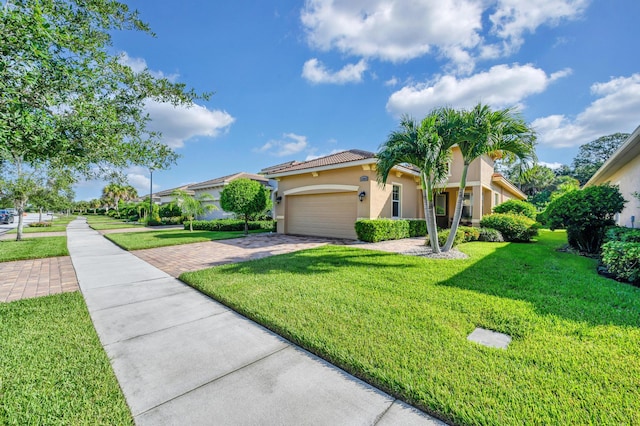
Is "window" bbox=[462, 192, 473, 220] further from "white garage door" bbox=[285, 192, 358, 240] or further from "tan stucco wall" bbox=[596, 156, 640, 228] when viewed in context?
"white garage door" bbox=[285, 192, 358, 240]

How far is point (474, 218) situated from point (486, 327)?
1333 cm

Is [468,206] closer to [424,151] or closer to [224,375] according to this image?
[424,151]

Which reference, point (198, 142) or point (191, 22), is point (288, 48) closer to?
point (191, 22)

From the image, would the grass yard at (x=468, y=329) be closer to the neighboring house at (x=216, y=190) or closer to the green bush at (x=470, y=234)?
the green bush at (x=470, y=234)

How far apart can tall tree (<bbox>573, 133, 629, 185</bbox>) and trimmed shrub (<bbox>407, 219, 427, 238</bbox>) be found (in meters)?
50.1

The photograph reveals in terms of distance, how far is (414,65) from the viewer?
11.1 m

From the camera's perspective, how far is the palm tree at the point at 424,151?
7508 mm

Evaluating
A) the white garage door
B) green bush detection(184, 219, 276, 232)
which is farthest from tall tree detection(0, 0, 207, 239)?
green bush detection(184, 219, 276, 232)

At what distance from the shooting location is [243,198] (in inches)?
584

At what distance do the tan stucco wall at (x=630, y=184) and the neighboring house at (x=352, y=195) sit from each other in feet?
17.2

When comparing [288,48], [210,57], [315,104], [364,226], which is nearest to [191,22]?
[210,57]

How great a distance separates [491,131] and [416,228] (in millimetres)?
7751

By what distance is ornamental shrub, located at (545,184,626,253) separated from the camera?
28.1 ft

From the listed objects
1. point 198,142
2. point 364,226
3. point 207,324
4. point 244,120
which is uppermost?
point 244,120
